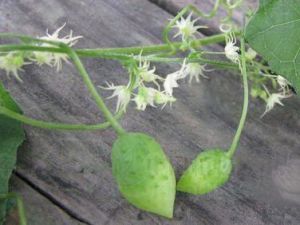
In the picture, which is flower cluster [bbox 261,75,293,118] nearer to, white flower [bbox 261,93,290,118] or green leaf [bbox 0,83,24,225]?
white flower [bbox 261,93,290,118]

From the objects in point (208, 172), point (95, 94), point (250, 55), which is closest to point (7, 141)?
point (95, 94)

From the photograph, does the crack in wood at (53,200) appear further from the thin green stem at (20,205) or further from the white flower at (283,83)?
the white flower at (283,83)

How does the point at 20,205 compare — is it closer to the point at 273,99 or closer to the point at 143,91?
the point at 143,91

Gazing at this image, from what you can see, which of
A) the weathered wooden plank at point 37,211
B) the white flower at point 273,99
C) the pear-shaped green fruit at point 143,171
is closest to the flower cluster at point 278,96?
the white flower at point 273,99

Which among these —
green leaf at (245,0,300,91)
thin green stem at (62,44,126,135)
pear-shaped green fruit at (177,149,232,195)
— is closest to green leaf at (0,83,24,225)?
thin green stem at (62,44,126,135)

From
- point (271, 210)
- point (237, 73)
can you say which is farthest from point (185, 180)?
point (237, 73)
